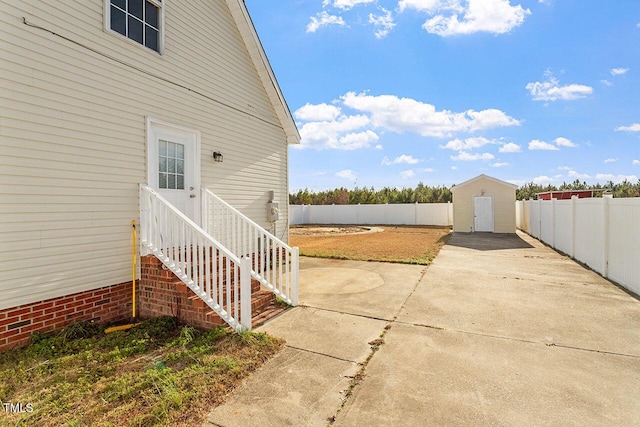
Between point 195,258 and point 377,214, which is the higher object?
point 377,214

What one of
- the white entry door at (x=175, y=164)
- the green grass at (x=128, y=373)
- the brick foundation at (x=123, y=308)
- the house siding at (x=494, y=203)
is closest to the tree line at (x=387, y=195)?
the house siding at (x=494, y=203)

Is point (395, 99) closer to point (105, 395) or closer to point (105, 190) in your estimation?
point (105, 190)

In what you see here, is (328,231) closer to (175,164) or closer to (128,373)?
(175,164)

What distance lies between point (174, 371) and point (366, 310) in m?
2.77

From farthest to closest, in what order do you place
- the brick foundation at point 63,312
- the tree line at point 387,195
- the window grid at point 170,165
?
the tree line at point 387,195 < the window grid at point 170,165 < the brick foundation at point 63,312

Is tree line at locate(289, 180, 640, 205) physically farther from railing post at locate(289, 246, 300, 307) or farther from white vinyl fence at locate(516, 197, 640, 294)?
railing post at locate(289, 246, 300, 307)

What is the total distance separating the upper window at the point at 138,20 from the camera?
4.46m

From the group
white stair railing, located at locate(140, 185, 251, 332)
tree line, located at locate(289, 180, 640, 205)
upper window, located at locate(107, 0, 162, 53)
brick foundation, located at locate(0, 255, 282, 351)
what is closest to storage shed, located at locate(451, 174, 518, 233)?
Answer: tree line, located at locate(289, 180, 640, 205)

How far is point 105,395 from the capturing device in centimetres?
256

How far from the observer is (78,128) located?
13.1 ft

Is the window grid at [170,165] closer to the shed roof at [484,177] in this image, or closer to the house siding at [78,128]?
the house siding at [78,128]

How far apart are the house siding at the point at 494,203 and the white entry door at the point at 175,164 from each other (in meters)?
16.3

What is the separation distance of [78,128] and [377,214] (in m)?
23.2

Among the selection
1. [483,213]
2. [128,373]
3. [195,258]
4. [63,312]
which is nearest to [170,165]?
[195,258]
